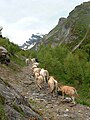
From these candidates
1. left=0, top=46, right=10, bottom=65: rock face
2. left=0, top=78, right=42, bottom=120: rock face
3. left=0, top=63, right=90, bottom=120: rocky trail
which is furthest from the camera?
left=0, top=46, right=10, bottom=65: rock face

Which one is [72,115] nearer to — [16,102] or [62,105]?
[62,105]

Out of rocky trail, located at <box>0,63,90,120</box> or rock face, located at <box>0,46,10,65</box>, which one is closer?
rocky trail, located at <box>0,63,90,120</box>

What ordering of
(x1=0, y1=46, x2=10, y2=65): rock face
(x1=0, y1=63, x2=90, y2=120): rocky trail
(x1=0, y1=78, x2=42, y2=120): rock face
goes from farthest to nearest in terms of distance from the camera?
1. (x1=0, y1=46, x2=10, y2=65): rock face
2. (x1=0, y1=63, x2=90, y2=120): rocky trail
3. (x1=0, y1=78, x2=42, y2=120): rock face

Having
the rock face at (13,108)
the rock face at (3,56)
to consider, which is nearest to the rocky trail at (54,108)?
the rock face at (13,108)

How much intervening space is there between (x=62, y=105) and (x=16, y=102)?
604cm

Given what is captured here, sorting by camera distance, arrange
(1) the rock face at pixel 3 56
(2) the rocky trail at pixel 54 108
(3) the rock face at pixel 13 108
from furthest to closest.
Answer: (1) the rock face at pixel 3 56 < (2) the rocky trail at pixel 54 108 < (3) the rock face at pixel 13 108

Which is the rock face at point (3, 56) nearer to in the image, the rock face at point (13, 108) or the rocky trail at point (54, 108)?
the rocky trail at point (54, 108)

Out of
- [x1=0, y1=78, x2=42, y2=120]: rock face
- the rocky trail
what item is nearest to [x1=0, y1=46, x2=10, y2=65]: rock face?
the rocky trail

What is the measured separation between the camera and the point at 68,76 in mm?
55531

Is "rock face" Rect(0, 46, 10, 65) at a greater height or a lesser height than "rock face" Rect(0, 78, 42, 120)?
greater

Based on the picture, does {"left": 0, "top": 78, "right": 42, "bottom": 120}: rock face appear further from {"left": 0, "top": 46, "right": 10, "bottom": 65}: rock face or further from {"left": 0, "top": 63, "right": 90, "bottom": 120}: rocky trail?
{"left": 0, "top": 46, "right": 10, "bottom": 65}: rock face

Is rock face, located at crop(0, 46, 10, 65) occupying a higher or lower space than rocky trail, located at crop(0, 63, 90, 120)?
higher

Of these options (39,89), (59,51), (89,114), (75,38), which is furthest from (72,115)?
(75,38)

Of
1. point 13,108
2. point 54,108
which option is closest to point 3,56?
point 54,108
